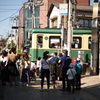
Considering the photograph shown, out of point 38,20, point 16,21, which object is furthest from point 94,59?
point 16,21

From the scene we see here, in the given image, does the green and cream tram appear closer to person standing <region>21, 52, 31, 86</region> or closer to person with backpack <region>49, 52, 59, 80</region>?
person with backpack <region>49, 52, 59, 80</region>

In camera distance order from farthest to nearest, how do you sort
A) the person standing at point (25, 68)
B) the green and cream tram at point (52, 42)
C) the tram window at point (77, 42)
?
the tram window at point (77, 42) → the green and cream tram at point (52, 42) → the person standing at point (25, 68)

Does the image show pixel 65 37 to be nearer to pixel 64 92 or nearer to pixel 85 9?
pixel 64 92

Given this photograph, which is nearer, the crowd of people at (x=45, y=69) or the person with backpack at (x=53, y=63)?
the crowd of people at (x=45, y=69)

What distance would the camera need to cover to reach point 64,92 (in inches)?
461

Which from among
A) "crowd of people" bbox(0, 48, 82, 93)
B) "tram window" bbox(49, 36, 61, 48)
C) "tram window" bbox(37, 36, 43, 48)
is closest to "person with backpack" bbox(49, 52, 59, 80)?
"crowd of people" bbox(0, 48, 82, 93)

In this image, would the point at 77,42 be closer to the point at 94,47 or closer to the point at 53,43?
the point at 53,43

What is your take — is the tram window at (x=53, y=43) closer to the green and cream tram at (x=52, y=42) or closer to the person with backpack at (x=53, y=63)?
the green and cream tram at (x=52, y=42)

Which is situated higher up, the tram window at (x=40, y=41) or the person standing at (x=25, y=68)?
the tram window at (x=40, y=41)

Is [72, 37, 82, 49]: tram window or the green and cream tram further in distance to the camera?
[72, 37, 82, 49]: tram window

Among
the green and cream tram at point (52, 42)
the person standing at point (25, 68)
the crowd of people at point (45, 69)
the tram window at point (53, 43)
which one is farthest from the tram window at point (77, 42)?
the person standing at point (25, 68)

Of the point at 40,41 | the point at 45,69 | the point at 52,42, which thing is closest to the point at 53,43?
the point at 52,42

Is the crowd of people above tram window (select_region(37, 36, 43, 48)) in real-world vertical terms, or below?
below

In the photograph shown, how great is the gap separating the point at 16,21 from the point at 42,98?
176 ft
